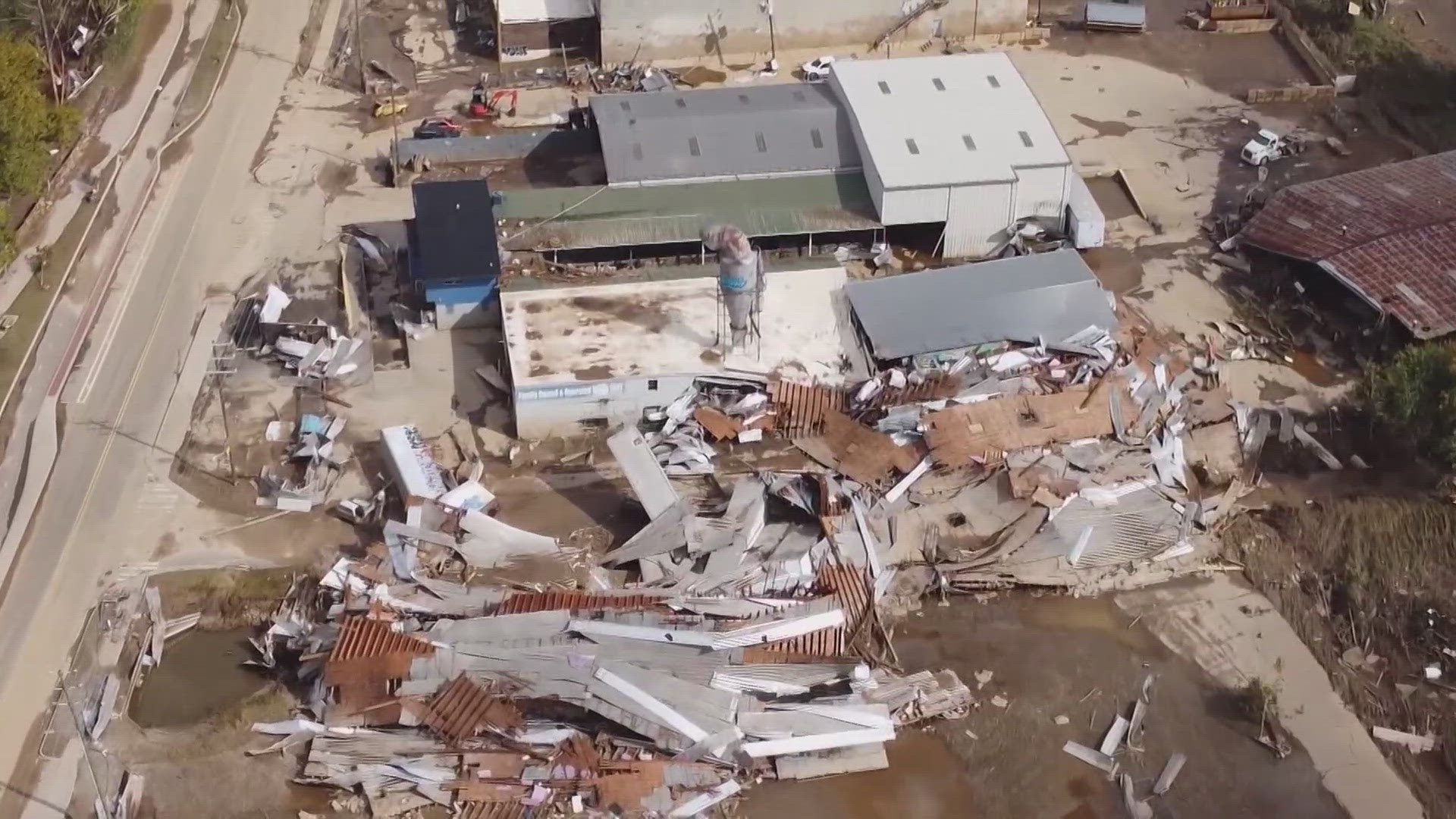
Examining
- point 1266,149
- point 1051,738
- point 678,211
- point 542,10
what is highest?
point 542,10

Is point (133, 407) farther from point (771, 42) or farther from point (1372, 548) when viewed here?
point (1372, 548)

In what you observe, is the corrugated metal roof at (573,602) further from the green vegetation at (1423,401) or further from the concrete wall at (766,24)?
the concrete wall at (766,24)

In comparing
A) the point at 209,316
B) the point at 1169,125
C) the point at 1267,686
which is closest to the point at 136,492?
the point at 209,316

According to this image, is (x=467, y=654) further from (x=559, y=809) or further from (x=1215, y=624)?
(x=1215, y=624)

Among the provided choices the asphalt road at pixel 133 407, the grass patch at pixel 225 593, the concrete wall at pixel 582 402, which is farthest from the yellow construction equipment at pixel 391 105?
the grass patch at pixel 225 593

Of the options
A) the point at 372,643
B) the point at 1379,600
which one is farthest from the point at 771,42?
the point at 372,643

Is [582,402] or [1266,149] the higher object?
[1266,149]

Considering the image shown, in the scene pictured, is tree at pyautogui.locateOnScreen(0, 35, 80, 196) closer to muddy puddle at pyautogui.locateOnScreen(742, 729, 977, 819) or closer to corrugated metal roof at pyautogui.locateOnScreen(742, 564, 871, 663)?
corrugated metal roof at pyautogui.locateOnScreen(742, 564, 871, 663)
